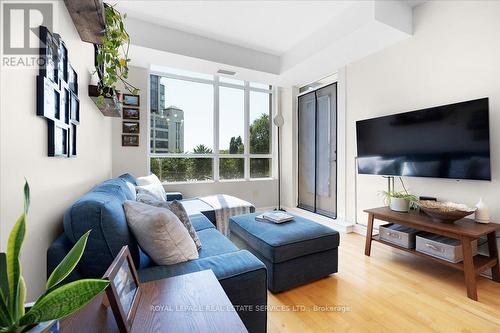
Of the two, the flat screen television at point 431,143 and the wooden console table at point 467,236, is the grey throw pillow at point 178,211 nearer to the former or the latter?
the wooden console table at point 467,236

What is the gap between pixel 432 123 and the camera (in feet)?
7.25

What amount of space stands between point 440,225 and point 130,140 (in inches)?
149

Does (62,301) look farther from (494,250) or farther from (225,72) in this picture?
(225,72)

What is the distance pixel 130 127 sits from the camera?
3.45 m

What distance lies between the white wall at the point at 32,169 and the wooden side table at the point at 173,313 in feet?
1.15

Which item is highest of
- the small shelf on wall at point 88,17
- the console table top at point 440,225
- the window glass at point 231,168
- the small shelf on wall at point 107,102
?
the small shelf on wall at point 88,17

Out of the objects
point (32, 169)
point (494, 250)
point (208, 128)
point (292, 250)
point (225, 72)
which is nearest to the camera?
point (32, 169)

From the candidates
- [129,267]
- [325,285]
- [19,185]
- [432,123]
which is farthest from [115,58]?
[432,123]

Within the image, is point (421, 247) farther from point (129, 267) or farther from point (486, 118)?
point (129, 267)

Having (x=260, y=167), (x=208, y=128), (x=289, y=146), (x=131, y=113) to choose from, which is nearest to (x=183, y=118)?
(x=208, y=128)

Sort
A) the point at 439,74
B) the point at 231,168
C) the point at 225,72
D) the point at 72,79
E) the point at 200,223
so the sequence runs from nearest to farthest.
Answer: the point at 72,79 < the point at 200,223 < the point at 439,74 < the point at 225,72 < the point at 231,168

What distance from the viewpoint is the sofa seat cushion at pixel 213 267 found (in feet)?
3.76

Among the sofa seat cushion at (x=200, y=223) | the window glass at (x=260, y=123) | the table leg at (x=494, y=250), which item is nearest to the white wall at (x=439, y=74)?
the table leg at (x=494, y=250)

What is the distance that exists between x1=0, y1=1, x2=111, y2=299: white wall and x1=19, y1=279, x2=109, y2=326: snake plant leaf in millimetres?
427
